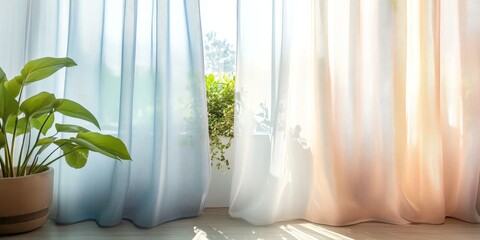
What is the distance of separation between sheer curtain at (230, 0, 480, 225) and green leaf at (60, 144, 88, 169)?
585mm

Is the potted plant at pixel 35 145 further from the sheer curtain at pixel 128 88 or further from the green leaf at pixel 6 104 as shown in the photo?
the sheer curtain at pixel 128 88

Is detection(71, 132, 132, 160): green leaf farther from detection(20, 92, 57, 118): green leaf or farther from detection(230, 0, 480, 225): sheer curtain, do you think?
detection(230, 0, 480, 225): sheer curtain

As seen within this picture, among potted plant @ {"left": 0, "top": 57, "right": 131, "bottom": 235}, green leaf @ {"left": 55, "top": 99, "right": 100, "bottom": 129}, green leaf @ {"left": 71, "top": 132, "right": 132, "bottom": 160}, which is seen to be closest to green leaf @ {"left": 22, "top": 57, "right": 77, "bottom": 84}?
potted plant @ {"left": 0, "top": 57, "right": 131, "bottom": 235}

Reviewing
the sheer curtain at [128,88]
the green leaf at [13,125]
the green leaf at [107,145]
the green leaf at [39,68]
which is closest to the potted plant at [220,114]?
the sheer curtain at [128,88]

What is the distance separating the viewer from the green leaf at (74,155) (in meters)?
1.16

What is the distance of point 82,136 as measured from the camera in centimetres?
113

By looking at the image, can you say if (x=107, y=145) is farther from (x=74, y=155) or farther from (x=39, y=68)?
(x=39, y=68)

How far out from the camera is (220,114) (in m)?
1.57

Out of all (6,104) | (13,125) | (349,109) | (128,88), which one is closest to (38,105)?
(6,104)

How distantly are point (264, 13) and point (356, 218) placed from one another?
3.12 ft

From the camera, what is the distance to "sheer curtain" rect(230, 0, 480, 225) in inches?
54.2

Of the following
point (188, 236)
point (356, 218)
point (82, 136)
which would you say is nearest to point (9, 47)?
point (82, 136)

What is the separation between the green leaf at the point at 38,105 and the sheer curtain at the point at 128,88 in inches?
9.3

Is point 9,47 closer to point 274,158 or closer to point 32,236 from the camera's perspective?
point 32,236
